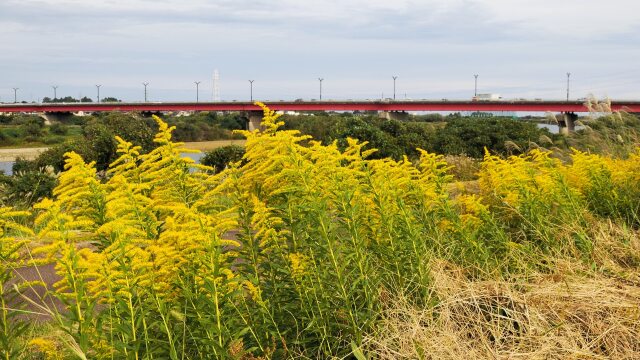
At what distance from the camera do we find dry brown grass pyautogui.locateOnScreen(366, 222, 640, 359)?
4.32 metres

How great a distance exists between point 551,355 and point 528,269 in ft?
4.48

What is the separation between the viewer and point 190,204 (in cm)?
425

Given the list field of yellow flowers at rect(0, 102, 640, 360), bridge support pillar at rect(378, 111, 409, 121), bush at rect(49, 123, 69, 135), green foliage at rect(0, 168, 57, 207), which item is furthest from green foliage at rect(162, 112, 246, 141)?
field of yellow flowers at rect(0, 102, 640, 360)

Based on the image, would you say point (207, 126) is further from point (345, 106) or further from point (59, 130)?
point (345, 106)

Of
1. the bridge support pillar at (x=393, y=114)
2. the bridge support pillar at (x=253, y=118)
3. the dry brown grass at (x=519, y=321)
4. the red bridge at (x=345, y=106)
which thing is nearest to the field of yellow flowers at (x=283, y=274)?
the dry brown grass at (x=519, y=321)

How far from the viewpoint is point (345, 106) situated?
92812 millimetres

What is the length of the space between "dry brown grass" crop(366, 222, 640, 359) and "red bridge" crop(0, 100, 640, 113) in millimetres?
72010

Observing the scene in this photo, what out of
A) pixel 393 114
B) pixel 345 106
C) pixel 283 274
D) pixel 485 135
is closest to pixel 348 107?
pixel 345 106

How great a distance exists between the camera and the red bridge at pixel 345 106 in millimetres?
79125

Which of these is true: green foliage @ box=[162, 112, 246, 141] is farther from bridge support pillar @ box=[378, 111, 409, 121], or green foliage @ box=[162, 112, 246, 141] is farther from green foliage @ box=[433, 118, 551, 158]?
green foliage @ box=[433, 118, 551, 158]

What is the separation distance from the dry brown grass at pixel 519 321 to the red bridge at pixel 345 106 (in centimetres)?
7201

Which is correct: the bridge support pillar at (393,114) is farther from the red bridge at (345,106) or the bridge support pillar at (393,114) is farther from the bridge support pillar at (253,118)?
the bridge support pillar at (253,118)

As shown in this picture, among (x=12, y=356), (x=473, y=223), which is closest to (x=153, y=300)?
(x=12, y=356)

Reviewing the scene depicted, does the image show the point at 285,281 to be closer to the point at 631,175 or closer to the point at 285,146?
the point at 285,146
